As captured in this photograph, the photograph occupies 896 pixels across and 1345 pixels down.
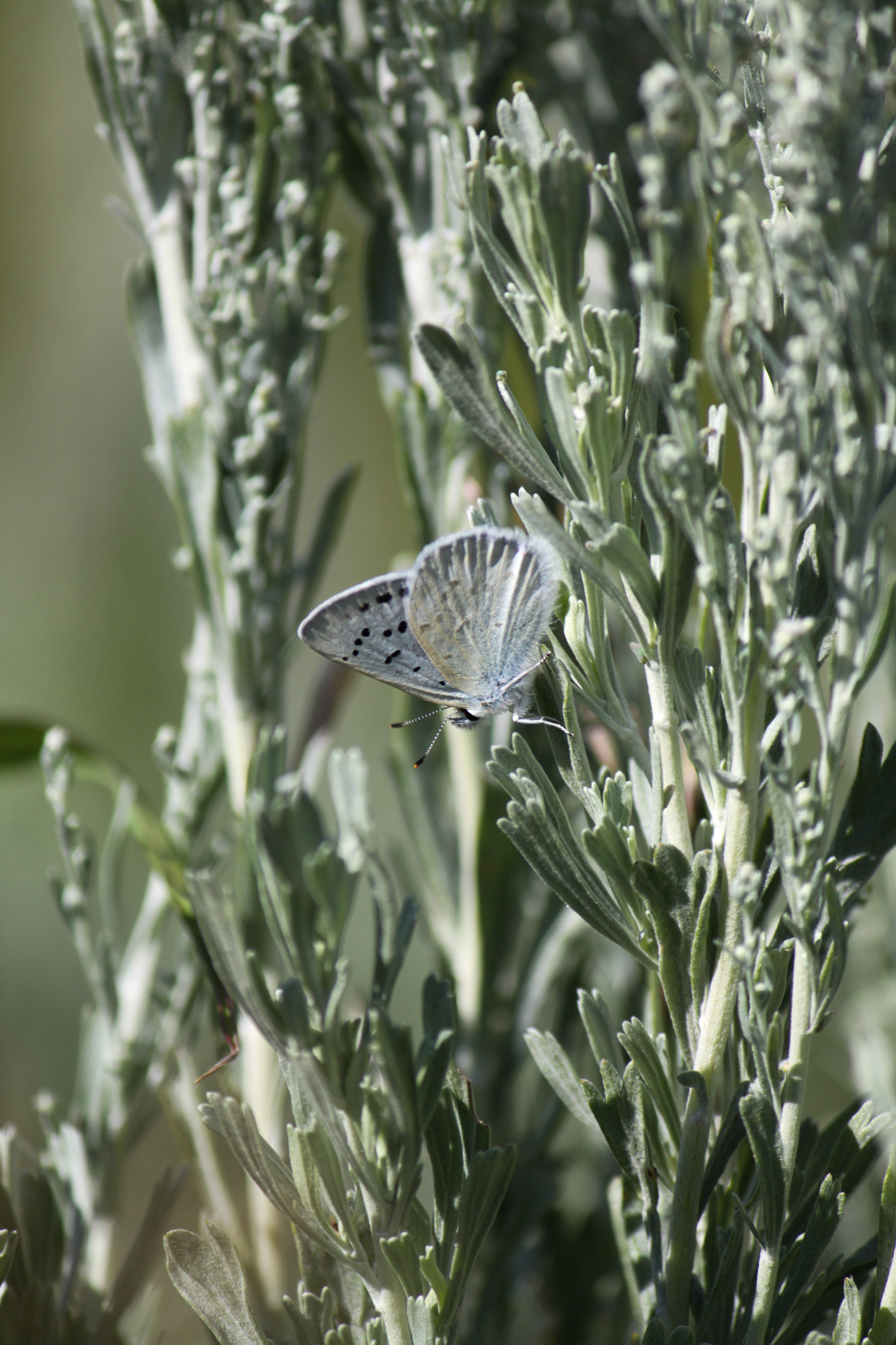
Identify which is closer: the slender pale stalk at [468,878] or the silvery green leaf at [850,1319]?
Result: the silvery green leaf at [850,1319]

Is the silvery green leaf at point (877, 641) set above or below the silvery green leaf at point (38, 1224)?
above

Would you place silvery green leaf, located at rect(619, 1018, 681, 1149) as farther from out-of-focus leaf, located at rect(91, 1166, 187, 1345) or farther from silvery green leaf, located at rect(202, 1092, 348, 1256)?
out-of-focus leaf, located at rect(91, 1166, 187, 1345)

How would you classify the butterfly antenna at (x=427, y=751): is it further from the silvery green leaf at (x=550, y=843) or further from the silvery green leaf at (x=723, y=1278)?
the silvery green leaf at (x=723, y=1278)

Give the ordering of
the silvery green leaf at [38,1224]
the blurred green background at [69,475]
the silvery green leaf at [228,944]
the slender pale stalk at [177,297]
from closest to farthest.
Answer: the silvery green leaf at [228,944], the silvery green leaf at [38,1224], the slender pale stalk at [177,297], the blurred green background at [69,475]

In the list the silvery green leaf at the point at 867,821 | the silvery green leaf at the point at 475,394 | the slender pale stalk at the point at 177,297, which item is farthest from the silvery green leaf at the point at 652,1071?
the slender pale stalk at the point at 177,297

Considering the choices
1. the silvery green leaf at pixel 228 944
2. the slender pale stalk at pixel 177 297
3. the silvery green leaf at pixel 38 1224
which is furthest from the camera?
the slender pale stalk at pixel 177 297

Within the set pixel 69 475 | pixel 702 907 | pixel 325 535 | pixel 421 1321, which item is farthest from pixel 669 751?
pixel 69 475

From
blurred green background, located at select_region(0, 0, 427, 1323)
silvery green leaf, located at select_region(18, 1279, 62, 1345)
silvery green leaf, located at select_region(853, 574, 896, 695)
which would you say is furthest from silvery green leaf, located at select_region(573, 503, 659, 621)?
blurred green background, located at select_region(0, 0, 427, 1323)

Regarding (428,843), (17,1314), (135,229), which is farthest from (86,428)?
(17,1314)
